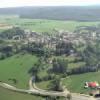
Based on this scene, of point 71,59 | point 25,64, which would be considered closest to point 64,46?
point 71,59

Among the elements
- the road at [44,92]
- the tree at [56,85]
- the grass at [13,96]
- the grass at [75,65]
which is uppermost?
the grass at [75,65]

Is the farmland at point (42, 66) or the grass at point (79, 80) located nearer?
the grass at point (79, 80)

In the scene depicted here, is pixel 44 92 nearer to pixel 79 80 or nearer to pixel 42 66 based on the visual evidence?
pixel 79 80

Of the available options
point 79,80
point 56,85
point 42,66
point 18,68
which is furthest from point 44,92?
point 18,68

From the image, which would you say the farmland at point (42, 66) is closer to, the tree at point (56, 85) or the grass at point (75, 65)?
the grass at point (75, 65)

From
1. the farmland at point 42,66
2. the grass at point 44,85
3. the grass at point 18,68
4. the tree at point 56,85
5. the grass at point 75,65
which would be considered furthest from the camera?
the grass at point 75,65

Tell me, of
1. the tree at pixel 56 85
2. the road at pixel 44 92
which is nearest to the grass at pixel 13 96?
the road at pixel 44 92

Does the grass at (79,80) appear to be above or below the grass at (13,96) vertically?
above
